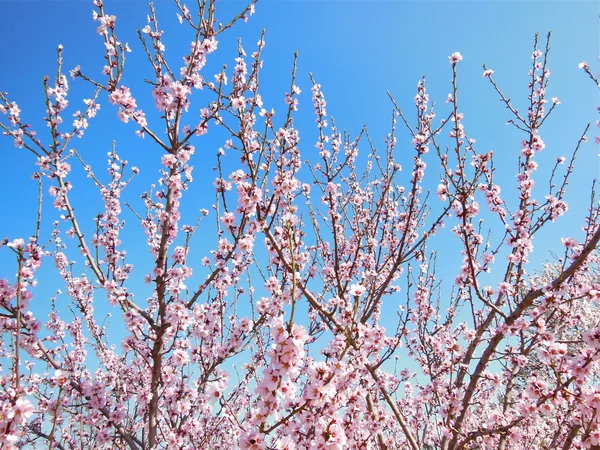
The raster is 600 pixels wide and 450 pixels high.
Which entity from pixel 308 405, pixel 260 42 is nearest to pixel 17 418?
pixel 308 405

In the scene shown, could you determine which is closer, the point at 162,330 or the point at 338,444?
the point at 338,444

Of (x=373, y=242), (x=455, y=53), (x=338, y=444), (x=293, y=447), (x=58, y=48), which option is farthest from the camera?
(x=373, y=242)

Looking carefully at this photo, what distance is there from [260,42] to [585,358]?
5037 mm

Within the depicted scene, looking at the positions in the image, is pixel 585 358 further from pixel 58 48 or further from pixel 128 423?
pixel 58 48

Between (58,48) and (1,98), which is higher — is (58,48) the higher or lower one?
the higher one

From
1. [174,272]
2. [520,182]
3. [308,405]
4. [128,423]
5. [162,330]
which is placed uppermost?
[520,182]

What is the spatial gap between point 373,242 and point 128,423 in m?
5.01

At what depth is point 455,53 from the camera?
4438 mm

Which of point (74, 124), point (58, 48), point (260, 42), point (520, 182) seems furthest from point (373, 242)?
point (58, 48)

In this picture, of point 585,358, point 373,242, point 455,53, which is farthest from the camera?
Result: point 373,242

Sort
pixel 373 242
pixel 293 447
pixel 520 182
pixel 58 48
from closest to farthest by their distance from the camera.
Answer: pixel 293 447 → pixel 58 48 → pixel 520 182 → pixel 373 242

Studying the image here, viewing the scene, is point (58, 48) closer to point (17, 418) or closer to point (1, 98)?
point (1, 98)

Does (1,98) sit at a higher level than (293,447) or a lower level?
higher

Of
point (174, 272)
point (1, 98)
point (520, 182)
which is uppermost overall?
point (1, 98)
